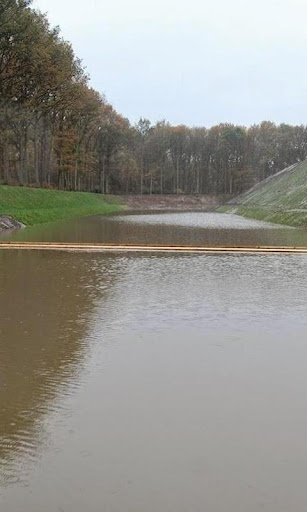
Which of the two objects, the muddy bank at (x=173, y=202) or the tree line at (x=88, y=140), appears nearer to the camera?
→ the tree line at (x=88, y=140)

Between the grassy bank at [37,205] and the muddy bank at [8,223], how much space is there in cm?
98

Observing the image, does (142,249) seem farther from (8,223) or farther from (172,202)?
(172,202)

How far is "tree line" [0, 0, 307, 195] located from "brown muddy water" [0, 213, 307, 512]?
94.8 feet

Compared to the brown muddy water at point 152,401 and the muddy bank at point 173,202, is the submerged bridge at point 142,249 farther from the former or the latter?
the muddy bank at point 173,202

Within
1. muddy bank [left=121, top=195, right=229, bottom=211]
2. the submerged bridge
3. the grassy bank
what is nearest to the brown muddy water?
the submerged bridge

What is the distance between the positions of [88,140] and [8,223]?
51.5 meters

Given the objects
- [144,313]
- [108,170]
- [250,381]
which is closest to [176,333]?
[144,313]

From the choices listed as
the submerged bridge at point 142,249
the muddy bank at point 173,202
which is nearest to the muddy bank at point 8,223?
the submerged bridge at point 142,249

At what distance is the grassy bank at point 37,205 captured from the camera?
34.5 m

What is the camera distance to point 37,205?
40406 mm

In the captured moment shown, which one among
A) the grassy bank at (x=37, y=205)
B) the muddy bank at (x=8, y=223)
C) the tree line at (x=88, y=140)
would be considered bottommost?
the muddy bank at (x=8, y=223)

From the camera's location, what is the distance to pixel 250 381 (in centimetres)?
589

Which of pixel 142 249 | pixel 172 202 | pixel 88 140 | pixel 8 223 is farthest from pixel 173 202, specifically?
pixel 142 249

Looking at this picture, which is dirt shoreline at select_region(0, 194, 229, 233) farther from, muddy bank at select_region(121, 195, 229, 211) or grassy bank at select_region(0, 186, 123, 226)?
grassy bank at select_region(0, 186, 123, 226)
